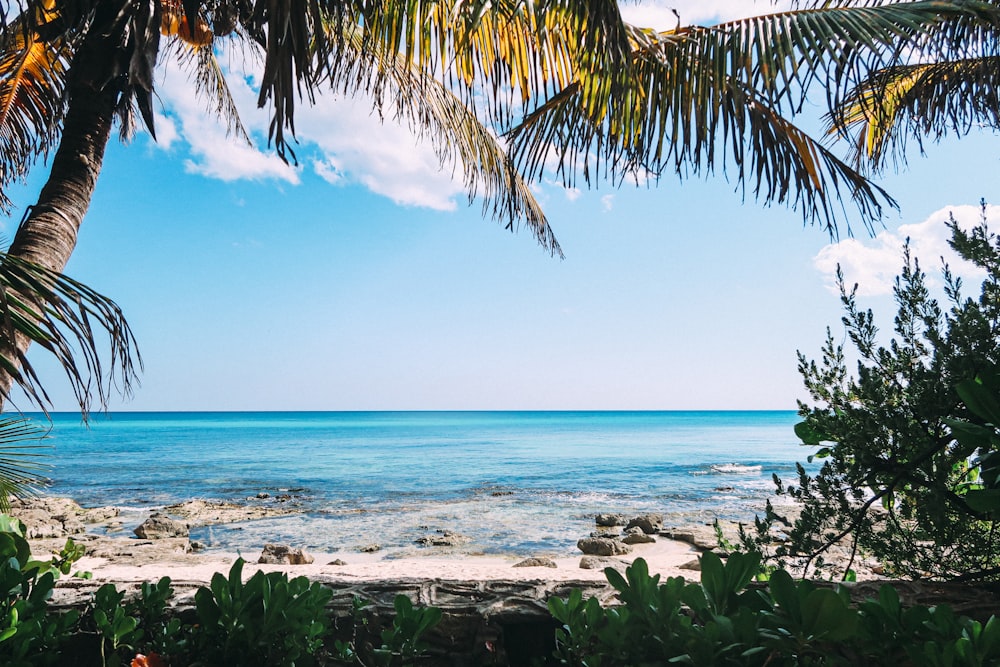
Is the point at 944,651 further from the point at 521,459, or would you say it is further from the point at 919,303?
the point at 521,459

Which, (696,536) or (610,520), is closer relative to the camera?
(696,536)

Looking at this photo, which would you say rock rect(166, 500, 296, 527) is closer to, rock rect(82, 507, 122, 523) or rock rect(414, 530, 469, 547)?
rock rect(82, 507, 122, 523)

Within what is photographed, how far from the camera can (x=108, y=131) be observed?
3.12m

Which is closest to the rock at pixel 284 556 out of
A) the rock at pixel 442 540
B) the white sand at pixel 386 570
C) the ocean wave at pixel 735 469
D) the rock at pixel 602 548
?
the white sand at pixel 386 570

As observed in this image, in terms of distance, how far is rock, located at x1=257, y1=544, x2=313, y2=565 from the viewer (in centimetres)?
Result: 626

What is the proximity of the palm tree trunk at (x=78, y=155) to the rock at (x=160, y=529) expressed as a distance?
6988mm

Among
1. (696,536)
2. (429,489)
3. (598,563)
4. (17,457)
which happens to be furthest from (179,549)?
(429,489)

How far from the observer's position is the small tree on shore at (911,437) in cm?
171

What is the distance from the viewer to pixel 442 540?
323 inches

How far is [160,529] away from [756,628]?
9754mm

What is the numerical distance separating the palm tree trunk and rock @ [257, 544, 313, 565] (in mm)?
4373

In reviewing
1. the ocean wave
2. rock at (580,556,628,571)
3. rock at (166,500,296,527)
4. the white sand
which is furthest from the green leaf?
the ocean wave

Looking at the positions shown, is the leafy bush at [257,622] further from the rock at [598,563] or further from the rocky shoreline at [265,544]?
the rock at [598,563]

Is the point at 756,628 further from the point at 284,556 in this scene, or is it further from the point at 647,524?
the point at 647,524
